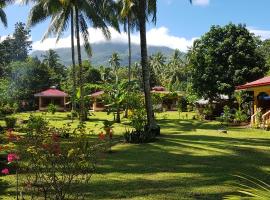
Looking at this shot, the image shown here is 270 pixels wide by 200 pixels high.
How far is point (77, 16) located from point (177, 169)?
2166 centimetres

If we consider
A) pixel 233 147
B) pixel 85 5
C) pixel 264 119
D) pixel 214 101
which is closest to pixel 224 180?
pixel 233 147

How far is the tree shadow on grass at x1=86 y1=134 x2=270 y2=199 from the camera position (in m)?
8.89

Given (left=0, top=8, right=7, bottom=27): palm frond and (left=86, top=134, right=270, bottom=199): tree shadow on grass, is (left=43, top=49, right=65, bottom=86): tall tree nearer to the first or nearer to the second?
(left=0, top=8, right=7, bottom=27): palm frond

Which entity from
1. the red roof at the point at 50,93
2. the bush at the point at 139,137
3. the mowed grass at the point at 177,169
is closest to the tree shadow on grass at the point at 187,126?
the bush at the point at 139,137

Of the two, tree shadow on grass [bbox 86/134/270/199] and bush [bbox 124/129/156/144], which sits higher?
bush [bbox 124/129/156/144]

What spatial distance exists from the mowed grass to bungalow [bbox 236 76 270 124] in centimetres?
798

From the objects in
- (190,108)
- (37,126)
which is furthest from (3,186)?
(190,108)

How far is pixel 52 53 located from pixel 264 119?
2083 inches

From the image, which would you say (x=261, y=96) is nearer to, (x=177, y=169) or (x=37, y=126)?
(x=177, y=169)

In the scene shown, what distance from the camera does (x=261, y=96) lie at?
2747 centimetres

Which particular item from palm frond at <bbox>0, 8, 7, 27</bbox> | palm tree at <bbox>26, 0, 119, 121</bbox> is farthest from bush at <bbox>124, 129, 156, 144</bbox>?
palm frond at <bbox>0, 8, 7, 27</bbox>

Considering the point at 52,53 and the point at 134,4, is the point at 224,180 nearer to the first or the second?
the point at 134,4

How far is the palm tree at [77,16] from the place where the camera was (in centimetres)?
3080

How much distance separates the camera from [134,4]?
19578 millimetres
